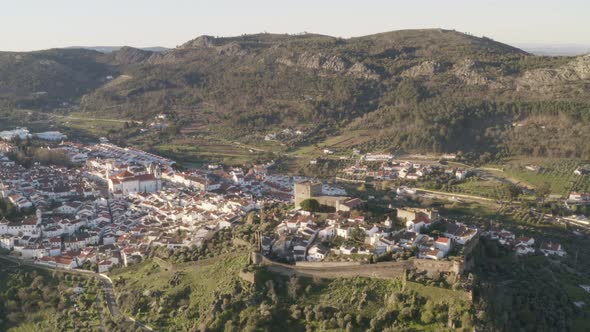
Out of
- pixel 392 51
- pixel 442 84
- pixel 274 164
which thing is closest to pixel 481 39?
pixel 392 51

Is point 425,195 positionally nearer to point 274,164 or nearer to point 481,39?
point 274,164

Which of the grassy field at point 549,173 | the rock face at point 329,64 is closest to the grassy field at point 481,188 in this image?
the grassy field at point 549,173

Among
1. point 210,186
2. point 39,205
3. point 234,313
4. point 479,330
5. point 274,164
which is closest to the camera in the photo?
point 479,330

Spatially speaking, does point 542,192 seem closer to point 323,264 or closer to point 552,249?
point 552,249

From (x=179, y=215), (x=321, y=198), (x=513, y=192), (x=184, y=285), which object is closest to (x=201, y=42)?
(x=513, y=192)

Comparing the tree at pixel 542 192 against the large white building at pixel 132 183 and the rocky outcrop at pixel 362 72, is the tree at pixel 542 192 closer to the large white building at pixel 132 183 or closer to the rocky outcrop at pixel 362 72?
the large white building at pixel 132 183

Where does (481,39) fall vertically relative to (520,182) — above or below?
above
